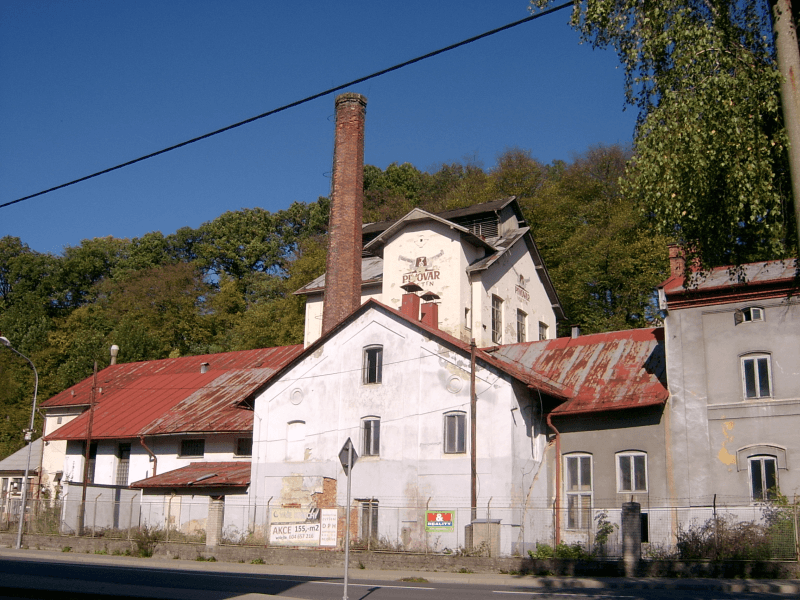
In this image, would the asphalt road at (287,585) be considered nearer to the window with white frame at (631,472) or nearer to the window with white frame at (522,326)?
the window with white frame at (631,472)

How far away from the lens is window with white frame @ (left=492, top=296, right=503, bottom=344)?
37156mm

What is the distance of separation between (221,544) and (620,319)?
24895 millimetres

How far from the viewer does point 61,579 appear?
53.7ft

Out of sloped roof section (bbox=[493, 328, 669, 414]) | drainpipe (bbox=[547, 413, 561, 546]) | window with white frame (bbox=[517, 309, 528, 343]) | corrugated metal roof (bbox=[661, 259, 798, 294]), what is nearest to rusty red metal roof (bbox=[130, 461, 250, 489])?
sloped roof section (bbox=[493, 328, 669, 414])

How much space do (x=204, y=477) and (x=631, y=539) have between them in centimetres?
1705

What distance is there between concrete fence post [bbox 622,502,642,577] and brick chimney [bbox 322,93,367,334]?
687 inches

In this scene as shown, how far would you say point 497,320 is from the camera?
37531mm

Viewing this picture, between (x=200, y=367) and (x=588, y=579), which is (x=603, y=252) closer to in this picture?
(x=200, y=367)

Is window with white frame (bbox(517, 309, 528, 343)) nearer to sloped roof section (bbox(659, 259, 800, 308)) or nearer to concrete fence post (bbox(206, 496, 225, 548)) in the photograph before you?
sloped roof section (bbox(659, 259, 800, 308))

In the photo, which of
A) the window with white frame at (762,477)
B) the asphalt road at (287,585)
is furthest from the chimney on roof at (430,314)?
the window with white frame at (762,477)

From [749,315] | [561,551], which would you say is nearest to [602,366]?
[749,315]

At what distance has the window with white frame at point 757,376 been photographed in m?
23.1

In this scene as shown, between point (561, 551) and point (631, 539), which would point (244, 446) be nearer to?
point (561, 551)

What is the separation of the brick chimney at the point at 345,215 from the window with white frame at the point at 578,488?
1284 centimetres
